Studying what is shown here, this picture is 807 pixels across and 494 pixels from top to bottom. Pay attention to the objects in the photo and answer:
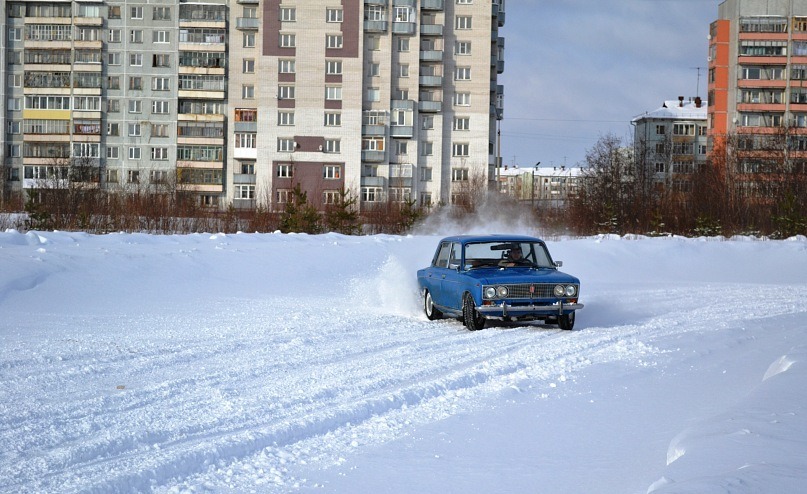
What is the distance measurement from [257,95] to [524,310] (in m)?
75.1

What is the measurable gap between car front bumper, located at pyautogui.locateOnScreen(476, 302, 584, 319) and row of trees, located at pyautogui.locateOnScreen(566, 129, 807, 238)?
114 feet

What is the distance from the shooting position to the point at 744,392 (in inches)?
430

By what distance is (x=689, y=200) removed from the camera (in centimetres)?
5872

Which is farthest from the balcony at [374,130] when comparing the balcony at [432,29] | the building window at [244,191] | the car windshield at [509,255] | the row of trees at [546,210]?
the car windshield at [509,255]

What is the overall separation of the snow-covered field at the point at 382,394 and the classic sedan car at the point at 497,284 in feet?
1.51

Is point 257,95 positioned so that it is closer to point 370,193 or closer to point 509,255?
point 370,193

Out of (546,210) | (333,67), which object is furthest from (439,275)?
(333,67)

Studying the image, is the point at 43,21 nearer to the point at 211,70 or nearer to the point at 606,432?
the point at 211,70

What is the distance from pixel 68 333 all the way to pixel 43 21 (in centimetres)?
8723

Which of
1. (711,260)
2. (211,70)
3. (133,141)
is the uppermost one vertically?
(211,70)

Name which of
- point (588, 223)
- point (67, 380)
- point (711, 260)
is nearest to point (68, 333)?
point (67, 380)

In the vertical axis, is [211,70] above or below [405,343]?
above

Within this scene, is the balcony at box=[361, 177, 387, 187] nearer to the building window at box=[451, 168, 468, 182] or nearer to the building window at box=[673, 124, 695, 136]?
the building window at box=[451, 168, 468, 182]

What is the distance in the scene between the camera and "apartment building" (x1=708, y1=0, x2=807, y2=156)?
105438mm
